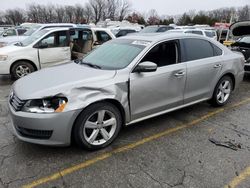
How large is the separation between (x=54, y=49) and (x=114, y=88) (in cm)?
486

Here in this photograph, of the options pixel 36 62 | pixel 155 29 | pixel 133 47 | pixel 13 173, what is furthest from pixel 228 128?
pixel 155 29

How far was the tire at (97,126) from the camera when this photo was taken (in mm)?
2861

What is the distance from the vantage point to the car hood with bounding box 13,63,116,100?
278 cm

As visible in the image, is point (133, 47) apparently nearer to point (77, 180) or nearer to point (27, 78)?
point (27, 78)

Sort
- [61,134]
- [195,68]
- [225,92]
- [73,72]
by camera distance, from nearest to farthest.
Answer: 1. [61,134]
2. [73,72]
3. [195,68]
4. [225,92]

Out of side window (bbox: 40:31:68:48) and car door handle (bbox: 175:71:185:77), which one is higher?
side window (bbox: 40:31:68:48)

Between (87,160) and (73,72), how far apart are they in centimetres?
128

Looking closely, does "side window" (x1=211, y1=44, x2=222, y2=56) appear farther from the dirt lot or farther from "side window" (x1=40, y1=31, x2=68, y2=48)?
"side window" (x1=40, y1=31, x2=68, y2=48)

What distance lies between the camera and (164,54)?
3697mm

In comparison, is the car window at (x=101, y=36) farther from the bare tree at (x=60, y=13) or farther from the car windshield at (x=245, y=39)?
the bare tree at (x=60, y=13)

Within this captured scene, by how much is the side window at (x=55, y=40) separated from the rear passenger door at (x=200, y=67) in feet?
15.4

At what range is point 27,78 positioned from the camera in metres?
3.41

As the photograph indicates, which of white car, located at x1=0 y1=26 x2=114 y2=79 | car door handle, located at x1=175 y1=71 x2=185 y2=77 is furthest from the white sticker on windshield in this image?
white car, located at x1=0 y1=26 x2=114 y2=79

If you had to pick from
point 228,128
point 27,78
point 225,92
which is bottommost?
point 228,128
